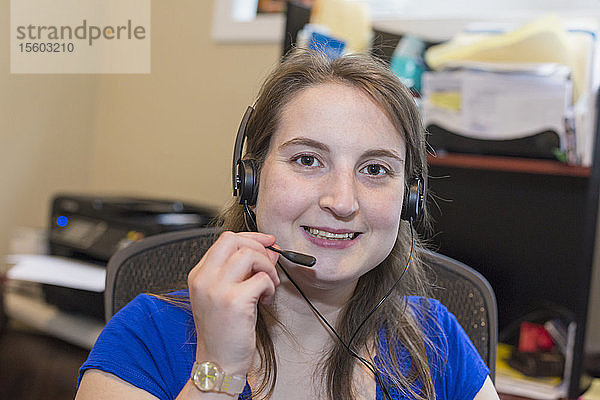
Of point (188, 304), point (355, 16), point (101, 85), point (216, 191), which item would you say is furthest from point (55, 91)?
point (188, 304)

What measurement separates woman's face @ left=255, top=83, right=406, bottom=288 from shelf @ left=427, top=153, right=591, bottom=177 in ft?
2.40

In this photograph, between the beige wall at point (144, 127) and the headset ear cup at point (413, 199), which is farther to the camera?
the beige wall at point (144, 127)

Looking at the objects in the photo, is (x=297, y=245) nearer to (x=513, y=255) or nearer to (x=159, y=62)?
(x=513, y=255)

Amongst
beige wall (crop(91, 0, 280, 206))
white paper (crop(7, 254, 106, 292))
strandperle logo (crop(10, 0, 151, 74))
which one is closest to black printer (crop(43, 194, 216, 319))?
white paper (crop(7, 254, 106, 292))

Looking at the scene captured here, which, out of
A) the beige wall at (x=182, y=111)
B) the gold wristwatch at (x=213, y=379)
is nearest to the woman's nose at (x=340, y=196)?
the gold wristwatch at (x=213, y=379)

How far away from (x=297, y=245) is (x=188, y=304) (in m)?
0.21

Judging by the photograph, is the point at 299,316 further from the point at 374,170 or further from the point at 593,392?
the point at 593,392

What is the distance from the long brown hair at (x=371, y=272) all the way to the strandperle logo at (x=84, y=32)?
0.39 m

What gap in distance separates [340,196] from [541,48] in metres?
1.00

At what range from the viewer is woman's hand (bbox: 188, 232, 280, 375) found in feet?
2.86

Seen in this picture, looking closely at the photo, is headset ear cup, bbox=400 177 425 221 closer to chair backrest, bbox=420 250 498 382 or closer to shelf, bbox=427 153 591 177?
chair backrest, bbox=420 250 498 382

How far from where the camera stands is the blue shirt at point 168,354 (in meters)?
0.98

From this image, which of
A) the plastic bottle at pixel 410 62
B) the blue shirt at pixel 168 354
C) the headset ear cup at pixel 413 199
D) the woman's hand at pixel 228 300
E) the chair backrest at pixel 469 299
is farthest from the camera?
the plastic bottle at pixel 410 62

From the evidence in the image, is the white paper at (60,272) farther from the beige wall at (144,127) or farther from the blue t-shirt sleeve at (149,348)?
the blue t-shirt sleeve at (149,348)
